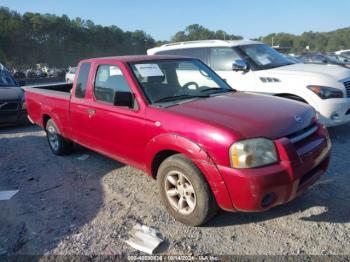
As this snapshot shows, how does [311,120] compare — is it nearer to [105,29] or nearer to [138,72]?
[138,72]

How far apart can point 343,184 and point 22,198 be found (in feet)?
13.6

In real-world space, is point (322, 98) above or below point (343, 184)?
above

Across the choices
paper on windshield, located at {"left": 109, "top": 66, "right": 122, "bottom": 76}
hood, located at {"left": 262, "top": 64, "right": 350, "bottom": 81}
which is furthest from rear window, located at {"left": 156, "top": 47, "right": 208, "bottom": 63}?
paper on windshield, located at {"left": 109, "top": 66, "right": 122, "bottom": 76}

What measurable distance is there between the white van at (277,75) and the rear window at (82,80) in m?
3.22

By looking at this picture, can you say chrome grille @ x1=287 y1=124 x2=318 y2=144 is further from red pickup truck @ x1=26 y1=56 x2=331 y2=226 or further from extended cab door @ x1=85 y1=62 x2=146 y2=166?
extended cab door @ x1=85 y1=62 x2=146 y2=166

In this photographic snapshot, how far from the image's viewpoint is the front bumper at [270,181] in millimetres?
3102

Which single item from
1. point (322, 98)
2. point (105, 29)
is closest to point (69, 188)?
point (322, 98)

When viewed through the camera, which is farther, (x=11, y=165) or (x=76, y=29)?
(x=76, y=29)

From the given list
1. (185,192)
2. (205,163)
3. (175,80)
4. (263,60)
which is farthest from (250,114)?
(263,60)

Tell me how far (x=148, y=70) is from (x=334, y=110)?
3.56m

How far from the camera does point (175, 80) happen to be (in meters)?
4.60

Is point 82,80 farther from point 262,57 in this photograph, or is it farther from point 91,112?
point 262,57

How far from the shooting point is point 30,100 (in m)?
7.10

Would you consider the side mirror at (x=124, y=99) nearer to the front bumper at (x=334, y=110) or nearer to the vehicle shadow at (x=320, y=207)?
the vehicle shadow at (x=320, y=207)
